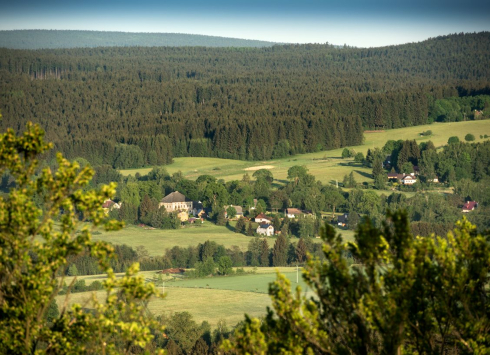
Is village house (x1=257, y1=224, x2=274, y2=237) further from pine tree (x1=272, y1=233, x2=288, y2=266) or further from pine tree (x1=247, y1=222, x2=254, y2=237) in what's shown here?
pine tree (x1=272, y1=233, x2=288, y2=266)

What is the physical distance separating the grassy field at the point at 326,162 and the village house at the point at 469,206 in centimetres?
1774

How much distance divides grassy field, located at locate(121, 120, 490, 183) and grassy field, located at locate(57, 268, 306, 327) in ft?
158

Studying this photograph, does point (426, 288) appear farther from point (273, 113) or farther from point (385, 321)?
point (273, 113)

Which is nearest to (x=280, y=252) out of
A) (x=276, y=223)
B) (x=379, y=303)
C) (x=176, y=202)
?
(x=276, y=223)

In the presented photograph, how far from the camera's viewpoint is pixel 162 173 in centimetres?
12162

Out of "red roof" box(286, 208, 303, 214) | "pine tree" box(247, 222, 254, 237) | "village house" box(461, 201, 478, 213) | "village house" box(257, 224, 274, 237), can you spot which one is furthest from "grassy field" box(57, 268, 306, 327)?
"village house" box(461, 201, 478, 213)

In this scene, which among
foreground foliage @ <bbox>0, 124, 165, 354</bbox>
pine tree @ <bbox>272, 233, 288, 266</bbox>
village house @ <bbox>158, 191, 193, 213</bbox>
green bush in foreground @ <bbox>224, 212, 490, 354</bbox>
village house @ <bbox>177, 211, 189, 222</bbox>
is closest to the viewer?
foreground foliage @ <bbox>0, 124, 165, 354</bbox>

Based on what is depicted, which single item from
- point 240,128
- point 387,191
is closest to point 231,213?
point 387,191

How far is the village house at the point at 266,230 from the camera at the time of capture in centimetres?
8700

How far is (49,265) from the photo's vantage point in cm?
1466

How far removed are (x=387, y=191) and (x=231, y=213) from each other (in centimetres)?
2041

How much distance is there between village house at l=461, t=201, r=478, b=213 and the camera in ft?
309

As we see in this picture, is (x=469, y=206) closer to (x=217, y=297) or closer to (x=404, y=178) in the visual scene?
(x=404, y=178)

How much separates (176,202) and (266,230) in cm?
1981
